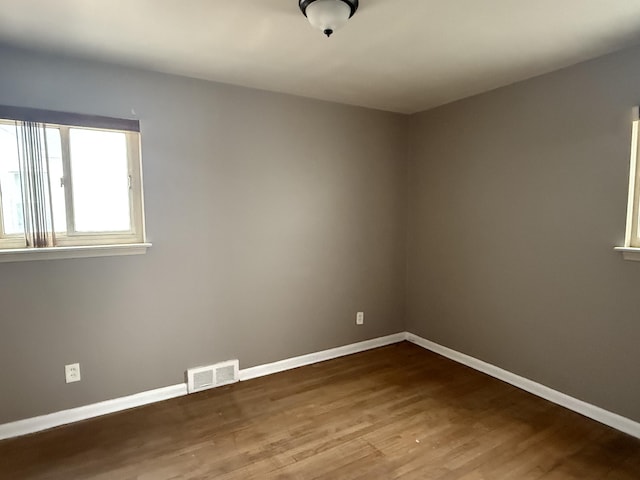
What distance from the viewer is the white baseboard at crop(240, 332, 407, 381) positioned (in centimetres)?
297

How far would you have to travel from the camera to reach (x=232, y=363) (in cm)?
285

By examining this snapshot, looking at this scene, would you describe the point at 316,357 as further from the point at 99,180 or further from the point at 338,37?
the point at 338,37

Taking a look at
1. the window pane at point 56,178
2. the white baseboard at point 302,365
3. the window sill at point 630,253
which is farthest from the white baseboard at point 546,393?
the window pane at point 56,178

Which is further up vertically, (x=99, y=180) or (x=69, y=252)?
(x=99, y=180)

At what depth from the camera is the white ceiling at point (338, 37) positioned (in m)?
1.71

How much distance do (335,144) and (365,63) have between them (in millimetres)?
922

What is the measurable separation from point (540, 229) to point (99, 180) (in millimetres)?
3013

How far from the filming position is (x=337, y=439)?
7.15 feet

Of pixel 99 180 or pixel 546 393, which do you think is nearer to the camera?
pixel 99 180

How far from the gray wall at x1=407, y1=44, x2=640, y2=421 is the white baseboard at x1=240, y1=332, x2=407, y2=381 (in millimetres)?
470

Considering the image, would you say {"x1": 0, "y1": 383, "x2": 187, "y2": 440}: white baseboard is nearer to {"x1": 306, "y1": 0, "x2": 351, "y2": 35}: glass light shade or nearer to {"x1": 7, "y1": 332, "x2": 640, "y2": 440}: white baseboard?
{"x1": 7, "y1": 332, "x2": 640, "y2": 440}: white baseboard

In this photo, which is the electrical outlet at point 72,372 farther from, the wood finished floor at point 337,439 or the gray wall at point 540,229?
the gray wall at point 540,229

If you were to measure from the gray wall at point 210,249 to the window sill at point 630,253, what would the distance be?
181 cm

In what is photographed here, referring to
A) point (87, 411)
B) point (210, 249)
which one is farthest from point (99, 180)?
point (87, 411)
